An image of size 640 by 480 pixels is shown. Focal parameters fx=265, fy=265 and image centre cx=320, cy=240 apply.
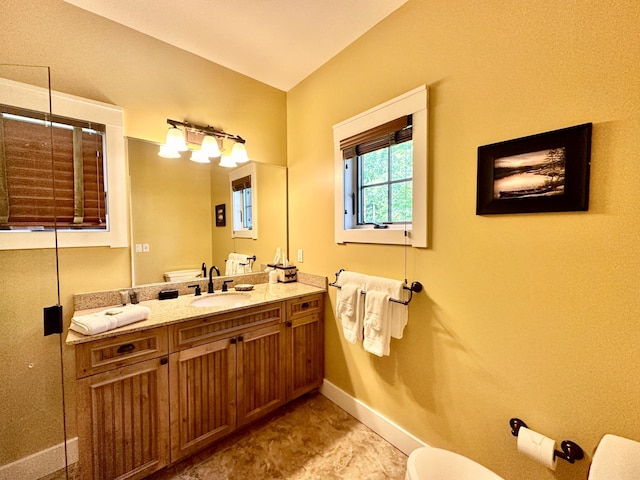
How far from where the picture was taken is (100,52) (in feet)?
5.66

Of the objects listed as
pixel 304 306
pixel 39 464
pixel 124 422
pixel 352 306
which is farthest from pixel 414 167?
pixel 39 464

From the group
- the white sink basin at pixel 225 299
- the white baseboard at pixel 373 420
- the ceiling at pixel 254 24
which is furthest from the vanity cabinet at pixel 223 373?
the ceiling at pixel 254 24

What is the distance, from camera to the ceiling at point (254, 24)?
167 centimetres

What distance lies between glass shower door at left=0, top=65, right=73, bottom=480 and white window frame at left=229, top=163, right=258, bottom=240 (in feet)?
3.76

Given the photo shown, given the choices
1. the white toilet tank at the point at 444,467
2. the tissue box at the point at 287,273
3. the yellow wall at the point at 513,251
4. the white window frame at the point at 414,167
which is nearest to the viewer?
the yellow wall at the point at 513,251

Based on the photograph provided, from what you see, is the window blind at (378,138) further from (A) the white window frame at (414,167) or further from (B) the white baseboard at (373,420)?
(B) the white baseboard at (373,420)

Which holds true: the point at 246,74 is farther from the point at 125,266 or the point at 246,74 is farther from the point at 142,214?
the point at 125,266

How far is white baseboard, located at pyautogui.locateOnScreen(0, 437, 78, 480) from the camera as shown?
4.93 feet

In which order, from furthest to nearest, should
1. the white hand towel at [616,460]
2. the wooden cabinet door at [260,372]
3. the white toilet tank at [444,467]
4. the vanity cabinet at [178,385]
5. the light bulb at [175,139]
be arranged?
the light bulb at [175,139]
the wooden cabinet door at [260,372]
the vanity cabinet at [178,385]
the white toilet tank at [444,467]
the white hand towel at [616,460]

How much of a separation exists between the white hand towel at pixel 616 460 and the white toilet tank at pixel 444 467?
46 cm

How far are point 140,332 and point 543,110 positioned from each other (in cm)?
222

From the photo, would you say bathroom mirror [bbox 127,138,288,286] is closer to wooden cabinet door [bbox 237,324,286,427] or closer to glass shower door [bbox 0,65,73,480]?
glass shower door [bbox 0,65,73,480]

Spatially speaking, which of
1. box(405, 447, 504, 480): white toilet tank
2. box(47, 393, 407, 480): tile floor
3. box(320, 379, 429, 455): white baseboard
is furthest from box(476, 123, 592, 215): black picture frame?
box(47, 393, 407, 480): tile floor

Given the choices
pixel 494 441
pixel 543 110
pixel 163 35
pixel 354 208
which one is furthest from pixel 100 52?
pixel 494 441
